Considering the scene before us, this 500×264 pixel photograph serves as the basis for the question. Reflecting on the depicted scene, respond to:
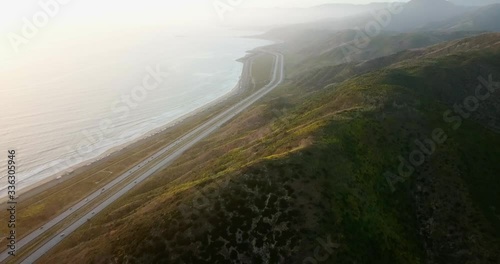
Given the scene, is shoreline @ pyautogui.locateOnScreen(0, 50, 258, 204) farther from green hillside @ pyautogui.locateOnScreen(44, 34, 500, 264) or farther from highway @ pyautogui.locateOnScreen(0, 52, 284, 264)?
green hillside @ pyautogui.locateOnScreen(44, 34, 500, 264)

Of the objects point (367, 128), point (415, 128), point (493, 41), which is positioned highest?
point (367, 128)

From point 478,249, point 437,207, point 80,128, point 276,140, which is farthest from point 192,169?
point 80,128

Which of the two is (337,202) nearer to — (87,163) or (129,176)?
(129,176)

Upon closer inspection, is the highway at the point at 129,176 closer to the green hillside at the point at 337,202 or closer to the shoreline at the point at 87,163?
the green hillside at the point at 337,202

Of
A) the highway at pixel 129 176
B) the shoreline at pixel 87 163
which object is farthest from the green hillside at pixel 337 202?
the shoreline at pixel 87 163

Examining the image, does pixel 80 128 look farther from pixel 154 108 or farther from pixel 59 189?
pixel 59 189

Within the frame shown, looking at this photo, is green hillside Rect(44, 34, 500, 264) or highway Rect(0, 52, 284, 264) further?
highway Rect(0, 52, 284, 264)

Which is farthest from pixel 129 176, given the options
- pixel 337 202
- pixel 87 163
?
pixel 337 202

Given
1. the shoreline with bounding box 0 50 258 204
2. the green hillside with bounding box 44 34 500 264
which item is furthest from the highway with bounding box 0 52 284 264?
the shoreline with bounding box 0 50 258 204
